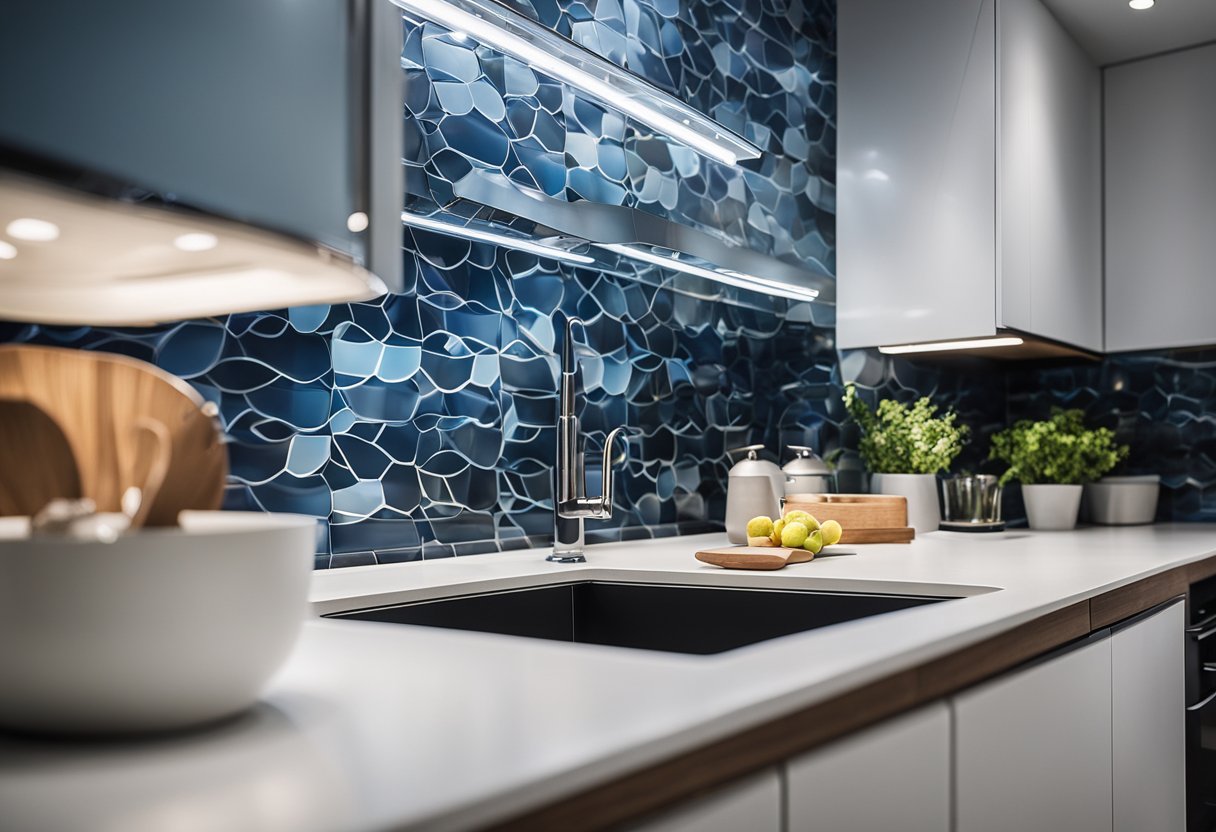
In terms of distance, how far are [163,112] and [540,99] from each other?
1560 mm

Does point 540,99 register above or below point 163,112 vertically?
above

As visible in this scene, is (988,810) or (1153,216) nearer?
(988,810)

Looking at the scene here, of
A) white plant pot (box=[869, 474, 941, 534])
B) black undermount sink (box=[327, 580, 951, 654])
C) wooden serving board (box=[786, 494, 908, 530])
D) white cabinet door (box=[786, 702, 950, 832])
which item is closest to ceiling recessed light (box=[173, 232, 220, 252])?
white cabinet door (box=[786, 702, 950, 832])

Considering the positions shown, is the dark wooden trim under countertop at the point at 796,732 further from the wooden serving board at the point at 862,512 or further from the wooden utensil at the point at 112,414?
the wooden serving board at the point at 862,512

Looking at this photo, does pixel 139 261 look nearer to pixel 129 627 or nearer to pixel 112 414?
pixel 112 414

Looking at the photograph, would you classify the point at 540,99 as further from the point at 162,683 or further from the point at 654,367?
the point at 162,683

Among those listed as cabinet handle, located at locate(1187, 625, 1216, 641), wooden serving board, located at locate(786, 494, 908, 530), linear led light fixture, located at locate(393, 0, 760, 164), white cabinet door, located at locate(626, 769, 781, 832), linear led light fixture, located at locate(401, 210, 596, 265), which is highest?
linear led light fixture, located at locate(393, 0, 760, 164)

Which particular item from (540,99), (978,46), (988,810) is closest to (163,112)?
(988,810)

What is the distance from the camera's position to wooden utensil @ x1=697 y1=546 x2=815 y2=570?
173 cm

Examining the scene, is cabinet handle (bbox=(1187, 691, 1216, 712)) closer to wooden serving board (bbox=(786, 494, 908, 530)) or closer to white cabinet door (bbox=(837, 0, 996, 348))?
wooden serving board (bbox=(786, 494, 908, 530))

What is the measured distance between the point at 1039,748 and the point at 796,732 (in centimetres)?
65

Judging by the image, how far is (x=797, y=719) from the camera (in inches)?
31.1

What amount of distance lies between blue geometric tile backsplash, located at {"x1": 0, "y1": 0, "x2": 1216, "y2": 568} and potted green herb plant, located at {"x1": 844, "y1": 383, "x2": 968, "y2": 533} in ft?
0.30

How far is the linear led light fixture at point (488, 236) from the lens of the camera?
146 centimetres
